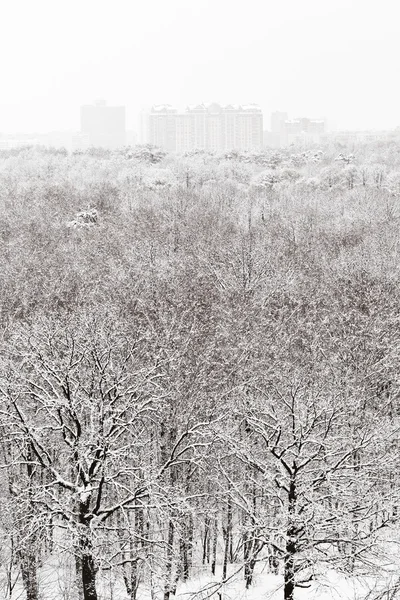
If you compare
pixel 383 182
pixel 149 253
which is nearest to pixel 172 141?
pixel 383 182

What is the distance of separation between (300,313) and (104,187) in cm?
3368

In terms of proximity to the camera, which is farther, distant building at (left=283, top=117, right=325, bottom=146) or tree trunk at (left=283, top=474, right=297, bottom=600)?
distant building at (left=283, top=117, right=325, bottom=146)

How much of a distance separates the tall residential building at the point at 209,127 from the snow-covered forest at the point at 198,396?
105 metres

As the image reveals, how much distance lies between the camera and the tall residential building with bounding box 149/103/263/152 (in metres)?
153

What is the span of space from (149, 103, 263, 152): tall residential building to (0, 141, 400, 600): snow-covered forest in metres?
105

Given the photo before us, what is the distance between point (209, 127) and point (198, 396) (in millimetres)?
143433

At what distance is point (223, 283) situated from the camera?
29312mm

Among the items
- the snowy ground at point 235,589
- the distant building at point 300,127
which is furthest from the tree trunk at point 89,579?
the distant building at point 300,127

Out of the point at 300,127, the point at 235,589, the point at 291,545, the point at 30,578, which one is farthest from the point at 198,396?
the point at 300,127

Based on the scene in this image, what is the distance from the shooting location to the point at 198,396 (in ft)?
66.1

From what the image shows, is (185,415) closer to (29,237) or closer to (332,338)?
(332,338)

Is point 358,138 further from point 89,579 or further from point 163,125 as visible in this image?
point 89,579

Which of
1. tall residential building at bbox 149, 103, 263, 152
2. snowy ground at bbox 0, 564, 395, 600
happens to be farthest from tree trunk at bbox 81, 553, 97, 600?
tall residential building at bbox 149, 103, 263, 152

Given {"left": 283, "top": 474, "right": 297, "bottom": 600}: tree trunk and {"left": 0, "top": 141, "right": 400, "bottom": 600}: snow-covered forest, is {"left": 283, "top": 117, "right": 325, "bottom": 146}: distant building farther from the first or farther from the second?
{"left": 283, "top": 474, "right": 297, "bottom": 600}: tree trunk
